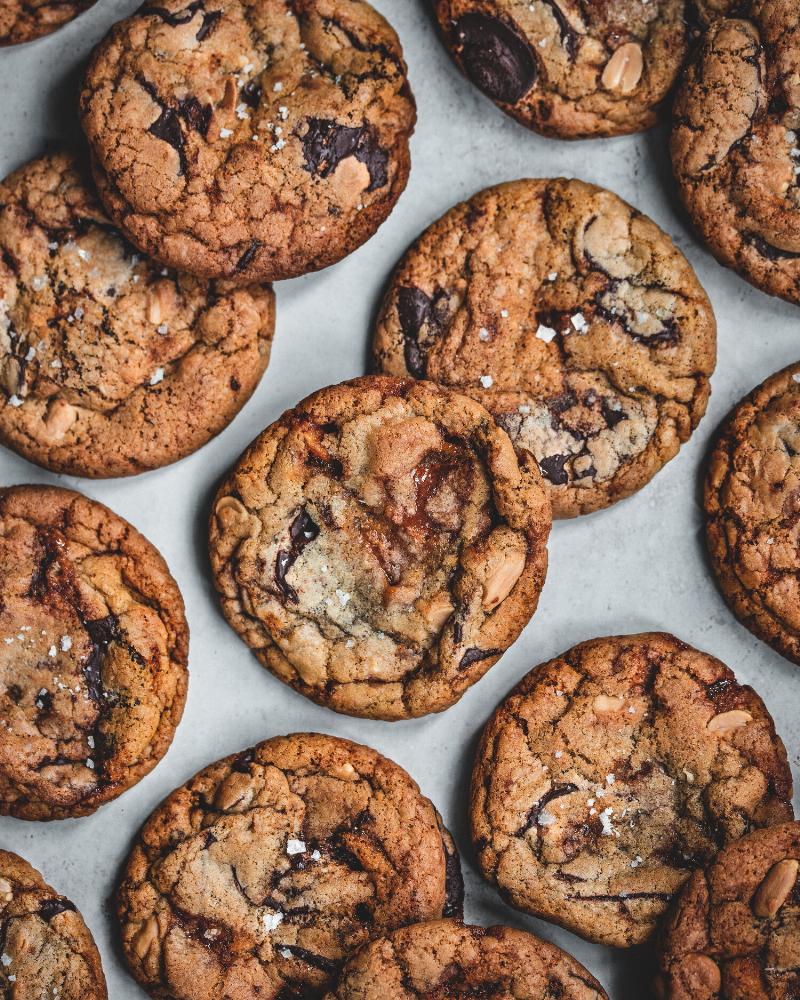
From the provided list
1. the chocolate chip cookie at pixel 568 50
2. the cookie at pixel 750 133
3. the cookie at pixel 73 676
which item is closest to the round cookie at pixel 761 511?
the cookie at pixel 750 133

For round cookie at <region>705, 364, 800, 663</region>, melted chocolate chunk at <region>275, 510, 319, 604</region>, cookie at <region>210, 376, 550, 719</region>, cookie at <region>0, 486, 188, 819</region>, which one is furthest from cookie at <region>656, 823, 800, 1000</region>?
cookie at <region>0, 486, 188, 819</region>

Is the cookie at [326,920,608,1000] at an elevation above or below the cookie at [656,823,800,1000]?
above

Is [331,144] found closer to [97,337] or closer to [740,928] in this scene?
[97,337]

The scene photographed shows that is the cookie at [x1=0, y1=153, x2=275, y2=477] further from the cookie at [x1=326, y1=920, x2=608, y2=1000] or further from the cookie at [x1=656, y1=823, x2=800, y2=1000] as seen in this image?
the cookie at [x1=656, y1=823, x2=800, y2=1000]

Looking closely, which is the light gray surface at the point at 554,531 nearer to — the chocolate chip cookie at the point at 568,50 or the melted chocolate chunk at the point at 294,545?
the chocolate chip cookie at the point at 568,50

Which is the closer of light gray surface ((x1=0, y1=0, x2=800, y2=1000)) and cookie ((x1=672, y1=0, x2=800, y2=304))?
cookie ((x1=672, y1=0, x2=800, y2=304))

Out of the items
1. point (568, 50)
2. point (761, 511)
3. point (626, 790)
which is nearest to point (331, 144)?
point (568, 50)

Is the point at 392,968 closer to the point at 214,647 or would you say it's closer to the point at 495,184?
the point at 214,647
